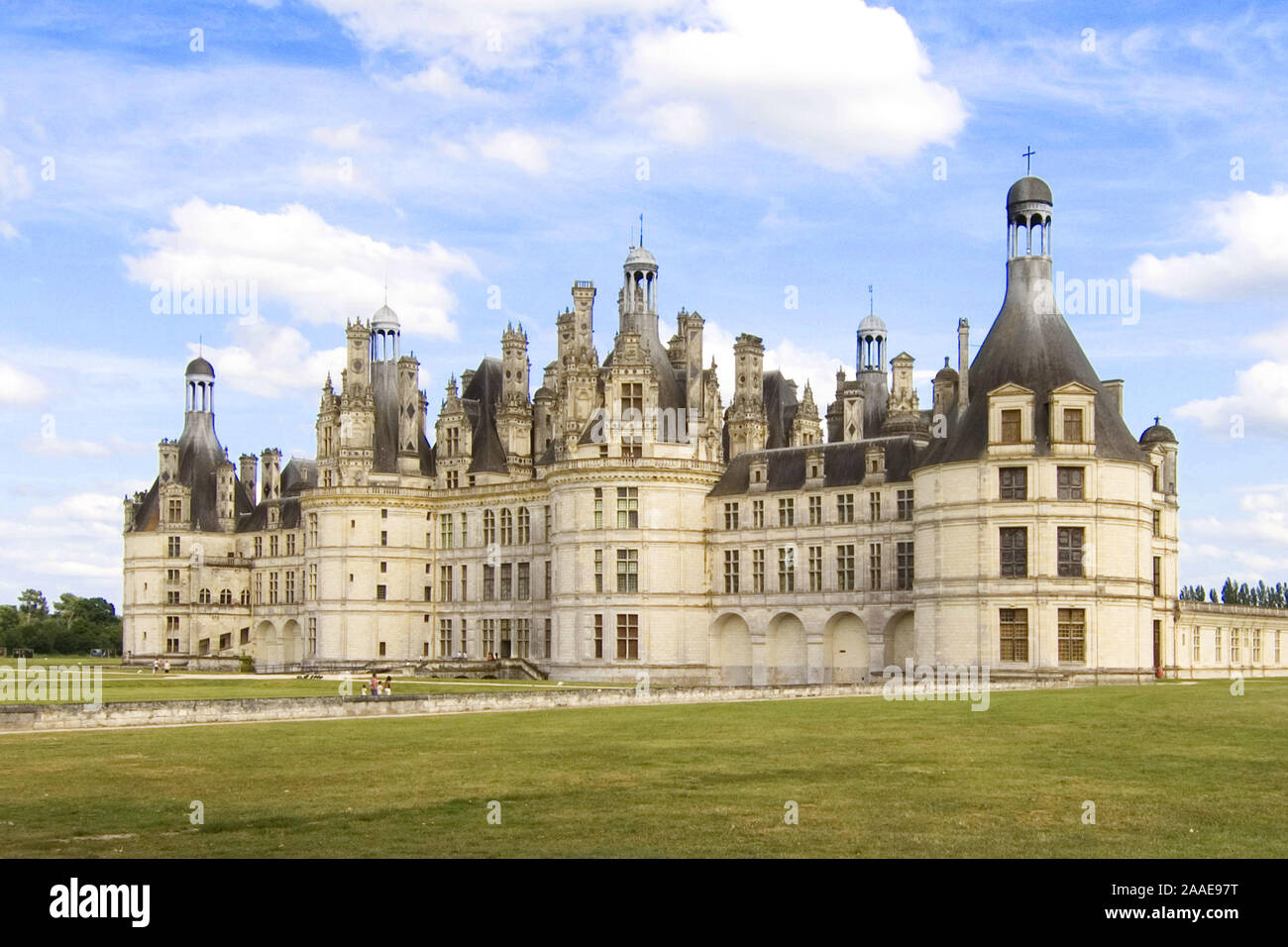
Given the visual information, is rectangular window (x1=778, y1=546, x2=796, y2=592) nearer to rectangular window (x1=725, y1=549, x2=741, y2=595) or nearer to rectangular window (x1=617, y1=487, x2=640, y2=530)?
rectangular window (x1=725, y1=549, x2=741, y2=595)

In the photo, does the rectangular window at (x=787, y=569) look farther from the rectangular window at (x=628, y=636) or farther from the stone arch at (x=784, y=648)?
the rectangular window at (x=628, y=636)

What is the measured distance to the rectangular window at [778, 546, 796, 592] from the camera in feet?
230

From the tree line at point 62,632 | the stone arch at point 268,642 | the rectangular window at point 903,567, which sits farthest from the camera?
the tree line at point 62,632

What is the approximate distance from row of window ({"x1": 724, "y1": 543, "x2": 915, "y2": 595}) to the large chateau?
0.14 m

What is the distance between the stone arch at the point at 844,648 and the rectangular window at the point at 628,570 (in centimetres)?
928

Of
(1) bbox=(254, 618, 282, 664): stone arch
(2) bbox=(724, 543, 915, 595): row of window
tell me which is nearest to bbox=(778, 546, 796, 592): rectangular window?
(2) bbox=(724, 543, 915, 595): row of window

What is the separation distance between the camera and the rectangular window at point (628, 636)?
71.1m

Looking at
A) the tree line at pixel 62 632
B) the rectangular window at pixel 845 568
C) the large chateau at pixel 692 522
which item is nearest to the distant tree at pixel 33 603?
the tree line at pixel 62 632

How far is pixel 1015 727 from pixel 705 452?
1675 inches

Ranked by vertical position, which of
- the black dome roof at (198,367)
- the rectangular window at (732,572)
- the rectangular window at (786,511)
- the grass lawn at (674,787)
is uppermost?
the black dome roof at (198,367)

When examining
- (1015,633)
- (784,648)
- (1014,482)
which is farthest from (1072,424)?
(784,648)

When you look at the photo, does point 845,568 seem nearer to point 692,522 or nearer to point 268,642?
point 692,522

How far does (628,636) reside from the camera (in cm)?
7125
